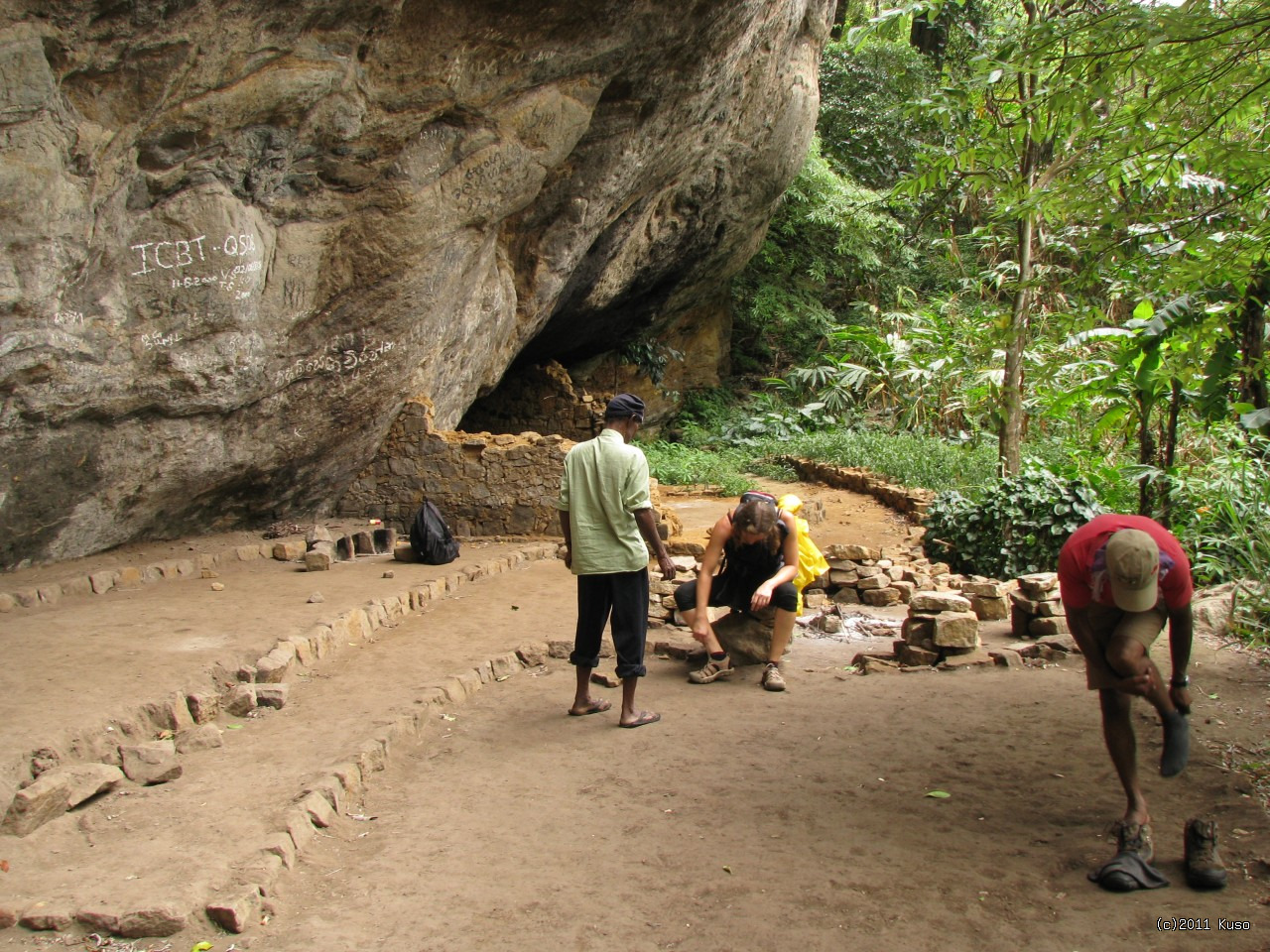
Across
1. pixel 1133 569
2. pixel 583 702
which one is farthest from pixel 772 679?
pixel 1133 569

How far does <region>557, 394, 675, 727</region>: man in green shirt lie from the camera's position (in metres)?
4.95

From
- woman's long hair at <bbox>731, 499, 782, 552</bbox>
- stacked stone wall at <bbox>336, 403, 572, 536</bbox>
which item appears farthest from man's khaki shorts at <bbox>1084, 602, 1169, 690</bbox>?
stacked stone wall at <bbox>336, 403, 572, 536</bbox>

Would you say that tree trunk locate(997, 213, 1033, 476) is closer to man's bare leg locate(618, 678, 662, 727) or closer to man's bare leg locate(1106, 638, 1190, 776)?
man's bare leg locate(618, 678, 662, 727)

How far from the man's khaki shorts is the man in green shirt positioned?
2.03 metres

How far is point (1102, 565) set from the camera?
138 inches

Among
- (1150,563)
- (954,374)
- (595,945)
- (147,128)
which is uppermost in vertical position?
(147,128)

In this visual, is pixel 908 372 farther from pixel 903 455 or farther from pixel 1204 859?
pixel 1204 859

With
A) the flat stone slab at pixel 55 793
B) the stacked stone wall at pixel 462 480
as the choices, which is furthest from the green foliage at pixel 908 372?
the flat stone slab at pixel 55 793

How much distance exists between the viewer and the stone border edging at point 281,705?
2986mm

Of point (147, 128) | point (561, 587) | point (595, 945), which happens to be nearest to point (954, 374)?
point (561, 587)

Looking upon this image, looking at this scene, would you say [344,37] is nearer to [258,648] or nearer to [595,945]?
[258,648]

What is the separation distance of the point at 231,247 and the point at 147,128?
113cm

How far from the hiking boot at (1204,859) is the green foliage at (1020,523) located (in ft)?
19.4

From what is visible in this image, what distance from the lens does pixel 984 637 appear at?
7035mm
